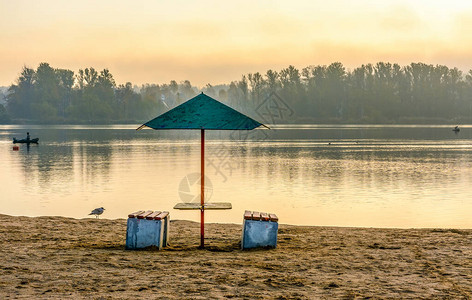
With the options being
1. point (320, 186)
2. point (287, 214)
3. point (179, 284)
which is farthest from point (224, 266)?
point (320, 186)

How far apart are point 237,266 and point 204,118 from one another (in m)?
3.17

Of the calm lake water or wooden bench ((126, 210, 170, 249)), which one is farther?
the calm lake water

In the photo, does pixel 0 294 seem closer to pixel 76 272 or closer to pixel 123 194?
pixel 76 272

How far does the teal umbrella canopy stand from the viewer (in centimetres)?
1248

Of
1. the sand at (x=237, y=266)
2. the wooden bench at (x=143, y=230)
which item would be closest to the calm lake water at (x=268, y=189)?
the sand at (x=237, y=266)

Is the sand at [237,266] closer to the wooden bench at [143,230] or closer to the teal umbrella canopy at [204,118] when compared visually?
the wooden bench at [143,230]

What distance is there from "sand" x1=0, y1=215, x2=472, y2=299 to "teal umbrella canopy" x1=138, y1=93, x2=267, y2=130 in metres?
2.54

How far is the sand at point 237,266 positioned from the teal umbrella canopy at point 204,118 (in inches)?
100

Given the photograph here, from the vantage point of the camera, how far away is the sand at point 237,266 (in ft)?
30.1

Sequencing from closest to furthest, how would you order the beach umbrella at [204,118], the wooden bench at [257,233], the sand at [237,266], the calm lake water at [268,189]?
the sand at [237,266] < the beach umbrella at [204,118] < the wooden bench at [257,233] < the calm lake water at [268,189]

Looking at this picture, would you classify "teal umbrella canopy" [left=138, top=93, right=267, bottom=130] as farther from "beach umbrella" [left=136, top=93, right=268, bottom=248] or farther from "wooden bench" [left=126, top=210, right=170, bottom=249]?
"wooden bench" [left=126, top=210, right=170, bottom=249]

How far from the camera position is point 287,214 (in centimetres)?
2341

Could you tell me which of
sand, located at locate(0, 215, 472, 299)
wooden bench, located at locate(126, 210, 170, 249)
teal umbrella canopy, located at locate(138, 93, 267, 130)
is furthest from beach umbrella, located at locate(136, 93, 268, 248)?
sand, located at locate(0, 215, 472, 299)

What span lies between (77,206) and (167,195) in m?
5.22
